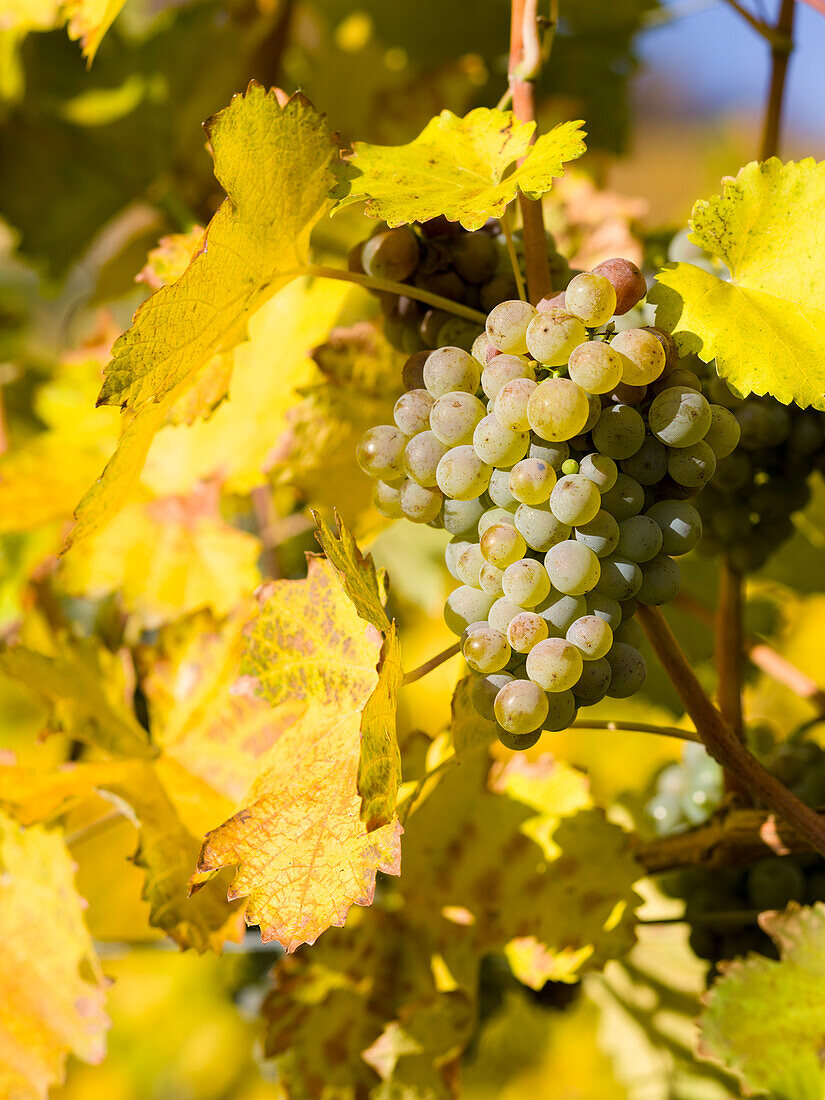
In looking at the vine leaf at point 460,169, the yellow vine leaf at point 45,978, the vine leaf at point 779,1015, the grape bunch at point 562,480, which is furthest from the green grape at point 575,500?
the yellow vine leaf at point 45,978

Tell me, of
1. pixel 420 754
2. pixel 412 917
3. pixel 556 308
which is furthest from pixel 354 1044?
pixel 556 308

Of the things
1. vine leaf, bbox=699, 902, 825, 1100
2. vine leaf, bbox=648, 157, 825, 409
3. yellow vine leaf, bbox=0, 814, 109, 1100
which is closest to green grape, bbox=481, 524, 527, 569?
vine leaf, bbox=648, 157, 825, 409

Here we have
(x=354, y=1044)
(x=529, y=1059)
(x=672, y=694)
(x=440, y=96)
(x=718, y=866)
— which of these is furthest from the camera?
(x=529, y=1059)

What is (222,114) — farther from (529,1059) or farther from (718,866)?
(529,1059)

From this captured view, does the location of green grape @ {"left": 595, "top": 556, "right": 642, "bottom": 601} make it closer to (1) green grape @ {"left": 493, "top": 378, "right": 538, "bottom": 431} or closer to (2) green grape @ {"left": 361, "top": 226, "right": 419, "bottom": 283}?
(1) green grape @ {"left": 493, "top": 378, "right": 538, "bottom": 431}

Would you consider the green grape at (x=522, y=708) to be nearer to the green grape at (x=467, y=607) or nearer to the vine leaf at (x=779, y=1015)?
the green grape at (x=467, y=607)

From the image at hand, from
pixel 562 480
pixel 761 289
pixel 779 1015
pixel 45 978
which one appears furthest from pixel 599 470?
pixel 45 978

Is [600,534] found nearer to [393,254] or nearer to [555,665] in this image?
[555,665]

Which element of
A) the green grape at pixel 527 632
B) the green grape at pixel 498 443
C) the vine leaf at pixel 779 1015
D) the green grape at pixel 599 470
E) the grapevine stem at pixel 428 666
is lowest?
the vine leaf at pixel 779 1015
